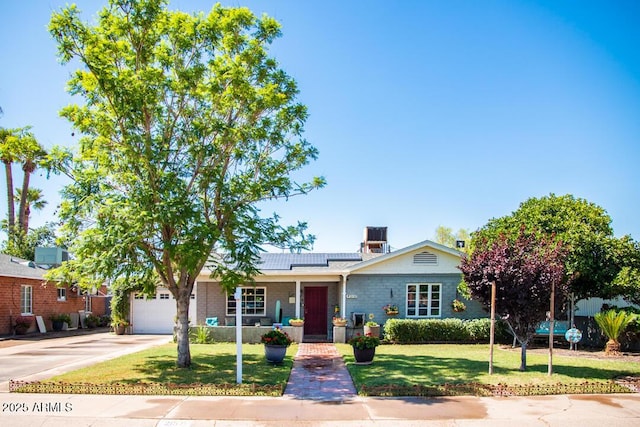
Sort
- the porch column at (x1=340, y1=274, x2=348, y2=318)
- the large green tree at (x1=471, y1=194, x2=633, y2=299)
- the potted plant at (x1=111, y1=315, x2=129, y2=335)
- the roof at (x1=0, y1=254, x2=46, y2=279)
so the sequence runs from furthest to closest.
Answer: the potted plant at (x1=111, y1=315, x2=129, y2=335) < the roof at (x1=0, y1=254, x2=46, y2=279) < the porch column at (x1=340, y1=274, x2=348, y2=318) < the large green tree at (x1=471, y1=194, x2=633, y2=299)

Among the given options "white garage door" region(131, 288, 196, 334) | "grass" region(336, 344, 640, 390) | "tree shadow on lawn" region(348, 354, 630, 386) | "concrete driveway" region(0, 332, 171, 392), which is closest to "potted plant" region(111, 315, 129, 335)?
"white garage door" region(131, 288, 196, 334)

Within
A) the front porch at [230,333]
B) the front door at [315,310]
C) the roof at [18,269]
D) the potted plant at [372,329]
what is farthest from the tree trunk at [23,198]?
the potted plant at [372,329]

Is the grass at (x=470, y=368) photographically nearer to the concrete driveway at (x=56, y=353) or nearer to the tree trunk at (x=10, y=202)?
the concrete driveway at (x=56, y=353)

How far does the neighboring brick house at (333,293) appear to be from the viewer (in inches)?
765

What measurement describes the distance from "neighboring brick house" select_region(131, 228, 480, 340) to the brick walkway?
396 cm

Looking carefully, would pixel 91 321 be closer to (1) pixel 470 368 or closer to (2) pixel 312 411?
(1) pixel 470 368

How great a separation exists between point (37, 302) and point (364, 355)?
65.8ft

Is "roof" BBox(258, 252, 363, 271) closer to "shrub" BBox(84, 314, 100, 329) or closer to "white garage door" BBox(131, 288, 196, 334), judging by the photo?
"white garage door" BBox(131, 288, 196, 334)

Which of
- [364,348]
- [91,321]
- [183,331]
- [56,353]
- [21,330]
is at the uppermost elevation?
[183,331]

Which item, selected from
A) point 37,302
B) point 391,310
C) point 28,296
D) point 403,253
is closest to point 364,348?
point 391,310

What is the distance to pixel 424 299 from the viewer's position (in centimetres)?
1966

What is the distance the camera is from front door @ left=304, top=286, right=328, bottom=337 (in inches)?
829

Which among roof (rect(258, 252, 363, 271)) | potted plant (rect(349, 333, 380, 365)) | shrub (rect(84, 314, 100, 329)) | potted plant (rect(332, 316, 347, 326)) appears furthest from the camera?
shrub (rect(84, 314, 100, 329))

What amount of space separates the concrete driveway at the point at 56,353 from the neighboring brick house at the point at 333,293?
87.2 inches
